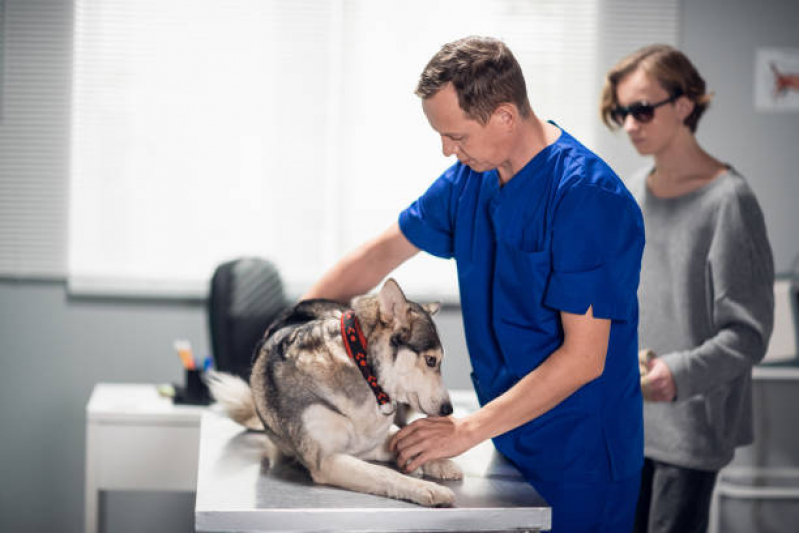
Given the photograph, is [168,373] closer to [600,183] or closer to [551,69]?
[551,69]

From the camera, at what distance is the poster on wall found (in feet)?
10.9

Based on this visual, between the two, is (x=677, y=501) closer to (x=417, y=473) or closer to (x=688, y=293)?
(x=688, y=293)

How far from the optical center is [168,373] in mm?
3252

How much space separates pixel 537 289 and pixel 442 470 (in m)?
0.35

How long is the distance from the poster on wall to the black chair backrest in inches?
85.0

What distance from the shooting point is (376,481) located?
1.30 m

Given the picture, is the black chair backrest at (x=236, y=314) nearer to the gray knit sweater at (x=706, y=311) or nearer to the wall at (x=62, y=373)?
the wall at (x=62, y=373)

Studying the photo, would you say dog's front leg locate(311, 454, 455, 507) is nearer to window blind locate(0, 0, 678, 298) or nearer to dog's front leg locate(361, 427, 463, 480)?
dog's front leg locate(361, 427, 463, 480)

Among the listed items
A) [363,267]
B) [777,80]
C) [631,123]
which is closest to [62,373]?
[363,267]

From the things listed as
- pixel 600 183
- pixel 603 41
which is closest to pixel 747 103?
pixel 603 41

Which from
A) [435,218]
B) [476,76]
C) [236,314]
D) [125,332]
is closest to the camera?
[476,76]

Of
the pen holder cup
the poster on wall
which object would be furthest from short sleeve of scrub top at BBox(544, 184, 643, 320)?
the poster on wall

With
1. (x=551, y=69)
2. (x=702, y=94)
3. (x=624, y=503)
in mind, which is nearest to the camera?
(x=624, y=503)

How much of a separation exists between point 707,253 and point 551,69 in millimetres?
1588
